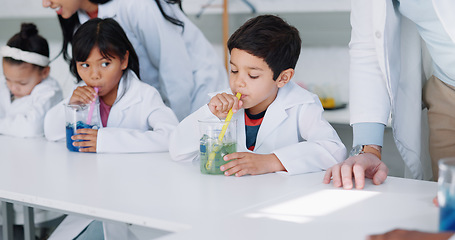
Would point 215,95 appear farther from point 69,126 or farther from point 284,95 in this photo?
point 69,126

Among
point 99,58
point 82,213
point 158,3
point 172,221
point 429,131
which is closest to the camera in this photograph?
point 172,221

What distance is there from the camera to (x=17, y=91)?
2512 millimetres

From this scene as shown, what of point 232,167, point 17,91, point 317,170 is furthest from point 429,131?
point 17,91

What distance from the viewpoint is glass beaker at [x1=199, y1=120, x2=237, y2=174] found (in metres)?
1.50

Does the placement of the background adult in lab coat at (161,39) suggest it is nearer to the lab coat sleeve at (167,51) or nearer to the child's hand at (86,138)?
the lab coat sleeve at (167,51)

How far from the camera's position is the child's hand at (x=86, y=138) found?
1828 millimetres

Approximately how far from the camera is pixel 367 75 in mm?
1586

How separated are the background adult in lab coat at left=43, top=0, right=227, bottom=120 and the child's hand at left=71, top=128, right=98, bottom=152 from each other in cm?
53

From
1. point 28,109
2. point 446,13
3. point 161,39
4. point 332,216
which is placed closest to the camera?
point 332,216

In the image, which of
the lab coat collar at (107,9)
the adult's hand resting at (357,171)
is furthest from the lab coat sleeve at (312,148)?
the lab coat collar at (107,9)

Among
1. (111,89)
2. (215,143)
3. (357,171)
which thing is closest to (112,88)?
(111,89)

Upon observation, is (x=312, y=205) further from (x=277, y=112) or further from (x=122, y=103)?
(x=122, y=103)

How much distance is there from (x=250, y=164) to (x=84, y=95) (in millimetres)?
752

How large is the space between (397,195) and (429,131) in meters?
0.42
